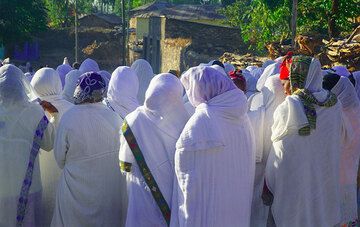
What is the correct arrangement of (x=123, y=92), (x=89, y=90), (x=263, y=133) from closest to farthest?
(x=263, y=133) → (x=89, y=90) → (x=123, y=92)

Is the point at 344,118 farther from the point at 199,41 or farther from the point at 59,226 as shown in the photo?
the point at 199,41

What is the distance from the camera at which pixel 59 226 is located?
478 cm

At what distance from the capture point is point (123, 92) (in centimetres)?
582

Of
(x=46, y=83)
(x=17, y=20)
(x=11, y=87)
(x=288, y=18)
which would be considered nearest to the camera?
(x=11, y=87)

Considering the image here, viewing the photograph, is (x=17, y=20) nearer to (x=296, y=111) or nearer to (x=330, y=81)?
(x=330, y=81)

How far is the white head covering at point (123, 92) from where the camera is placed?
578cm

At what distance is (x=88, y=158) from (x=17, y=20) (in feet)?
85.0

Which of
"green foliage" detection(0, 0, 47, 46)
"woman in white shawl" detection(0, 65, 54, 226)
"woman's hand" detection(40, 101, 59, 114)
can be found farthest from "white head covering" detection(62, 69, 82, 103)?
"green foliage" detection(0, 0, 47, 46)

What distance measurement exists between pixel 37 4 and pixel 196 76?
28159mm

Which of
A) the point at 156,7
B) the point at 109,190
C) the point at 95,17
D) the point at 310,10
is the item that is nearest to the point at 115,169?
the point at 109,190

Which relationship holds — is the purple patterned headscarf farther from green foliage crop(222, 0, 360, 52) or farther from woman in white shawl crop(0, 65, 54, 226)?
green foliage crop(222, 0, 360, 52)

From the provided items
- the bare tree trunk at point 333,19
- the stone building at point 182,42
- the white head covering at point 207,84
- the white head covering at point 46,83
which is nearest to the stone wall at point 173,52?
the stone building at point 182,42

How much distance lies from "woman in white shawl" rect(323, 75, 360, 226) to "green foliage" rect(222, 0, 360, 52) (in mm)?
11222

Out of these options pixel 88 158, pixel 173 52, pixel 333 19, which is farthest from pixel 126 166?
pixel 173 52
